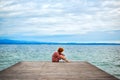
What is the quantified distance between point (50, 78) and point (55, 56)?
485cm

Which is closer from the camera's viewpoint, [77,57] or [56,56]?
[56,56]

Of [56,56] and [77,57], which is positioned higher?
[56,56]

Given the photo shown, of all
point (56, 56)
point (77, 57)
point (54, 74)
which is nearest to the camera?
point (54, 74)

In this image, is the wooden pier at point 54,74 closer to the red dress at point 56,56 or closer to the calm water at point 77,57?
the red dress at point 56,56

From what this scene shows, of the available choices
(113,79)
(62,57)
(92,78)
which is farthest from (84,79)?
(62,57)

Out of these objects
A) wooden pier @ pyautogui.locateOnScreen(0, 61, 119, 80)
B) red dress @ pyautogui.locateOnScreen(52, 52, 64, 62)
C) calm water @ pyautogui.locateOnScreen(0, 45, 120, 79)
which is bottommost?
calm water @ pyautogui.locateOnScreen(0, 45, 120, 79)

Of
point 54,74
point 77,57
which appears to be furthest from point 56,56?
point 77,57

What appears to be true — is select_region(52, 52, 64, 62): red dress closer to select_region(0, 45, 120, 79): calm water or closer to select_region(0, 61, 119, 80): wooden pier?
select_region(0, 61, 119, 80): wooden pier

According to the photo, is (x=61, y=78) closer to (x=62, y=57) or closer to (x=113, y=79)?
(x=113, y=79)

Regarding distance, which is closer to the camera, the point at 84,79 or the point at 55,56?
the point at 84,79

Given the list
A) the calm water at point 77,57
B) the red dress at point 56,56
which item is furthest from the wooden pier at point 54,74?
the calm water at point 77,57

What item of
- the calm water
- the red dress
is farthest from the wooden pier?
the calm water

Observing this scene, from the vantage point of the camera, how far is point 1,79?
612cm

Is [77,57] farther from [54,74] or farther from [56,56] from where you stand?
[54,74]
